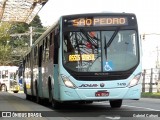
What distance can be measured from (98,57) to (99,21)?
1.23 m

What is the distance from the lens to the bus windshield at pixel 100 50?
1580 centimetres

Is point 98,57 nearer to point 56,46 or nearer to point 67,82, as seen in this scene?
point 67,82

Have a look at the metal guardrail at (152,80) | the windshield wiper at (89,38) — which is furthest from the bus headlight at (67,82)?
the metal guardrail at (152,80)

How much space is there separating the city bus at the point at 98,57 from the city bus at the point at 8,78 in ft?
133

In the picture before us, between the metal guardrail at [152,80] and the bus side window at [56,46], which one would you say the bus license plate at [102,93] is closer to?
the bus side window at [56,46]

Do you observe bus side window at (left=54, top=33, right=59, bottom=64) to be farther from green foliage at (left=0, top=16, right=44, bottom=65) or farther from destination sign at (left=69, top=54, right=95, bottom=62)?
green foliage at (left=0, top=16, right=44, bottom=65)

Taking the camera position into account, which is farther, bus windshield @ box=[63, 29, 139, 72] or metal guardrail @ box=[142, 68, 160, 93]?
metal guardrail @ box=[142, 68, 160, 93]

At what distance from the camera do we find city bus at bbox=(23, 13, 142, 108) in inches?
616

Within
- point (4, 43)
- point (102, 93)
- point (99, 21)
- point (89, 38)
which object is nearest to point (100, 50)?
point (89, 38)

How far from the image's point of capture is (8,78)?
5688 centimetres

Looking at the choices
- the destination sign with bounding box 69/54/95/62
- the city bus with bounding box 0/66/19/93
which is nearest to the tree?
the city bus with bounding box 0/66/19/93

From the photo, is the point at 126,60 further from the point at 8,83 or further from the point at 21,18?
the point at 8,83

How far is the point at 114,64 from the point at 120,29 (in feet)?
3.94

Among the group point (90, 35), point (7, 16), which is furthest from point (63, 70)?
point (7, 16)
